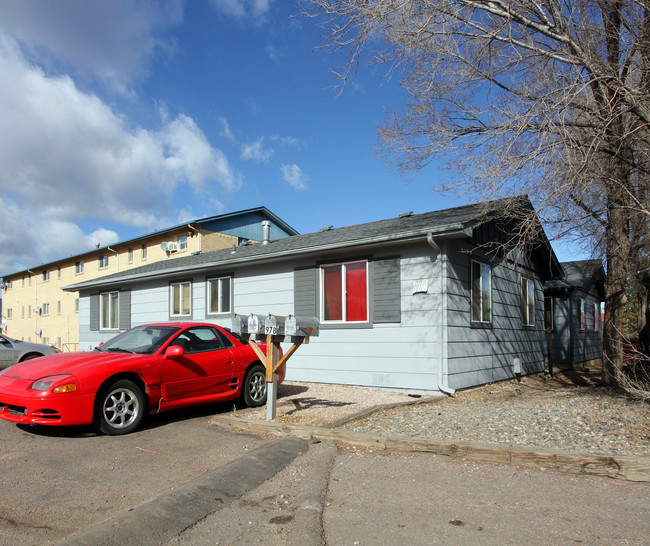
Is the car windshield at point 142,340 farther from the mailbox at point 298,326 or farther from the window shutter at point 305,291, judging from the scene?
the window shutter at point 305,291

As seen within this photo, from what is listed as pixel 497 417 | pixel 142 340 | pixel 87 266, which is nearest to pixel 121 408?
pixel 142 340

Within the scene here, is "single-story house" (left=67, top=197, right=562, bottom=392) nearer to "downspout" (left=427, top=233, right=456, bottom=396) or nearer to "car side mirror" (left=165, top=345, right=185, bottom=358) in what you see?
"downspout" (left=427, top=233, right=456, bottom=396)

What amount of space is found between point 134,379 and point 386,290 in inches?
211

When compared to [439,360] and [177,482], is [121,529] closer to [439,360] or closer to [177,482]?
[177,482]

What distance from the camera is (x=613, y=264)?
10258 mm

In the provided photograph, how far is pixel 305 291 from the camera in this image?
11.6 meters

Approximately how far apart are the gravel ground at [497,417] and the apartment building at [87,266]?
1671cm

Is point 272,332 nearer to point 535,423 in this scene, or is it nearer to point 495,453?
point 495,453

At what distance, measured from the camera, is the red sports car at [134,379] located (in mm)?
5844

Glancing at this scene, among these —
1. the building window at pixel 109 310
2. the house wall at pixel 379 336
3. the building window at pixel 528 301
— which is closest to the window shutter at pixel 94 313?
the building window at pixel 109 310

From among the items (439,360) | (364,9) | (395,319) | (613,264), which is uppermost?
(364,9)

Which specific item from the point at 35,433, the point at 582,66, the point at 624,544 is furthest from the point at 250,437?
the point at 582,66

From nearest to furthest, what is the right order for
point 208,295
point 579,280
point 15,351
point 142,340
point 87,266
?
point 142,340, point 15,351, point 208,295, point 579,280, point 87,266

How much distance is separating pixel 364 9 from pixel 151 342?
5.83 m
